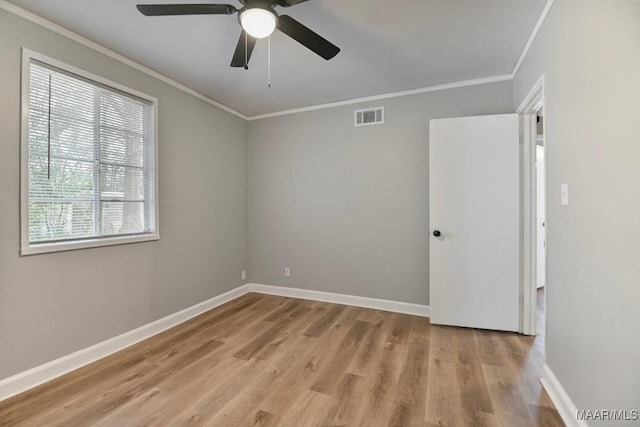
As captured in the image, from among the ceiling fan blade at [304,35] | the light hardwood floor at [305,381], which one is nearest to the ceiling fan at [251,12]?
the ceiling fan blade at [304,35]

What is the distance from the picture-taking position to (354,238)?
3428mm

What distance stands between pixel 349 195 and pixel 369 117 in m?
0.97

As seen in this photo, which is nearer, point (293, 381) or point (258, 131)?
point (293, 381)

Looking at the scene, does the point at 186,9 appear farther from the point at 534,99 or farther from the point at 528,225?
the point at 528,225

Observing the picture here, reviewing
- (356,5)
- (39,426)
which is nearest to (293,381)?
(39,426)

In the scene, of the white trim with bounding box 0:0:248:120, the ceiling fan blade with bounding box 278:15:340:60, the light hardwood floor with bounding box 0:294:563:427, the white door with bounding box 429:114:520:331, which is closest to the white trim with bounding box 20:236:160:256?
the light hardwood floor with bounding box 0:294:563:427

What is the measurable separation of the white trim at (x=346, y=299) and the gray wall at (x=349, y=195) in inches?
2.6

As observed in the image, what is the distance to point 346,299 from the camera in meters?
3.46

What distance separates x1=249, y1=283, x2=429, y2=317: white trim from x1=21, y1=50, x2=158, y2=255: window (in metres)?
1.77

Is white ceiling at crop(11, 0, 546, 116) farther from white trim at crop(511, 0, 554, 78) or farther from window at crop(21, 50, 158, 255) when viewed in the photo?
window at crop(21, 50, 158, 255)

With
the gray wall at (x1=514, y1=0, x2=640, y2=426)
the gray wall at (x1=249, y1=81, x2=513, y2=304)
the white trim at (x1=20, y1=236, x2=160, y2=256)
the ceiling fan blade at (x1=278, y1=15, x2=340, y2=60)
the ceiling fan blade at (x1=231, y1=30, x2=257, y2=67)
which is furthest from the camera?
the gray wall at (x1=249, y1=81, x2=513, y2=304)

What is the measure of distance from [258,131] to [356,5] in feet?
7.99

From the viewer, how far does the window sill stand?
73.6 inches

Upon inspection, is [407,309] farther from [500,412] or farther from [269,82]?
[269,82]
